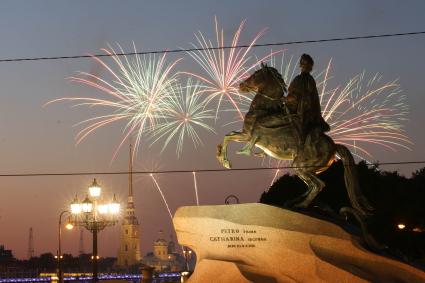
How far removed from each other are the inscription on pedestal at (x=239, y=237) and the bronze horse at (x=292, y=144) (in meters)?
1.66

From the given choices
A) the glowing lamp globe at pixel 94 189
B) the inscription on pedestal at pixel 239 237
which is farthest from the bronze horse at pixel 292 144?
the glowing lamp globe at pixel 94 189

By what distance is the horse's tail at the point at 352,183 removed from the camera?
18875 millimetres

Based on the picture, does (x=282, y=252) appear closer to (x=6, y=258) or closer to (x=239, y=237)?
(x=239, y=237)

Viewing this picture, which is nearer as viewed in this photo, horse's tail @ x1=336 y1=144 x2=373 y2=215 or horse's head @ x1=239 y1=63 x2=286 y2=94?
horse's tail @ x1=336 y1=144 x2=373 y2=215

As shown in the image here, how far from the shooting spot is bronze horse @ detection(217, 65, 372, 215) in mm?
18750

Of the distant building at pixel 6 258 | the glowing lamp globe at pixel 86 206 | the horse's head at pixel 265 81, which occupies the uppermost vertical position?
the horse's head at pixel 265 81

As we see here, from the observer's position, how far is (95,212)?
2480 centimetres

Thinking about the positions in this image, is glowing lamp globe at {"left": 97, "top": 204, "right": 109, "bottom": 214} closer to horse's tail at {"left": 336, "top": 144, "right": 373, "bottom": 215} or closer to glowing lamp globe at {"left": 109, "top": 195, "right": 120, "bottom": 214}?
glowing lamp globe at {"left": 109, "top": 195, "right": 120, "bottom": 214}

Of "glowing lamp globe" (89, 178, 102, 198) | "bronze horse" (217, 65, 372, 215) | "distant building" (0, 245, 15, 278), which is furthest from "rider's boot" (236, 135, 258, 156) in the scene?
"distant building" (0, 245, 15, 278)

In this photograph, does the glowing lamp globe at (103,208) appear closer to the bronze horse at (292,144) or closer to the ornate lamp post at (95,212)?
the ornate lamp post at (95,212)

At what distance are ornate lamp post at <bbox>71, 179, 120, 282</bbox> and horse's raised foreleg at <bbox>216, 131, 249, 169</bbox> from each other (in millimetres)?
6098

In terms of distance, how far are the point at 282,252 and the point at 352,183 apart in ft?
8.89

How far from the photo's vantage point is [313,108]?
1892cm

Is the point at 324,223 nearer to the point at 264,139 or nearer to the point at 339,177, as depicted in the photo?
the point at 264,139
